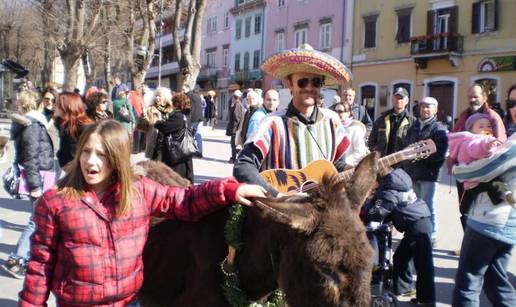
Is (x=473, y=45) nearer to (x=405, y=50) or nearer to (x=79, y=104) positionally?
(x=405, y=50)

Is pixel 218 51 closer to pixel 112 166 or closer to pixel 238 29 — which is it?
pixel 238 29

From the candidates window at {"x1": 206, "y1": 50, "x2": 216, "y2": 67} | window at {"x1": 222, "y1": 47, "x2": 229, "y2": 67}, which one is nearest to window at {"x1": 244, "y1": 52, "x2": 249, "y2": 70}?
window at {"x1": 222, "y1": 47, "x2": 229, "y2": 67}

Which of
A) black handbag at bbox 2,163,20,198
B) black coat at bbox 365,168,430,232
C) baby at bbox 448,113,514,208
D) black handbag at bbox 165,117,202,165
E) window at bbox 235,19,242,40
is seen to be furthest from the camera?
window at bbox 235,19,242,40

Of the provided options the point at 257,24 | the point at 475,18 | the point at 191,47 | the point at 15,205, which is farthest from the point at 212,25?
the point at 15,205

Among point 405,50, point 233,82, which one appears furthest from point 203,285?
point 233,82

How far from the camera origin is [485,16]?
2502cm

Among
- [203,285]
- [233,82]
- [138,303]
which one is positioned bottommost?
[138,303]

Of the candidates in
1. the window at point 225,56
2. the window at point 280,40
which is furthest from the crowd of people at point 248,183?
the window at point 225,56

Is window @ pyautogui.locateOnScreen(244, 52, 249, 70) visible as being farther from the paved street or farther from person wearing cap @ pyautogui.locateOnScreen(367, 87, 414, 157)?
person wearing cap @ pyautogui.locateOnScreen(367, 87, 414, 157)

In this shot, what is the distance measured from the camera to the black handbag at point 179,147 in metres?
6.62

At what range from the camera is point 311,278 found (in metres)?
2.07

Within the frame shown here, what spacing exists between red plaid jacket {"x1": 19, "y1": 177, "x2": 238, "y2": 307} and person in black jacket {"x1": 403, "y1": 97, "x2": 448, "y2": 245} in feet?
15.2

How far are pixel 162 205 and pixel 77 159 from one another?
0.50 m

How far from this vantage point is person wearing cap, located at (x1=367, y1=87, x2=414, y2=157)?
7207mm
